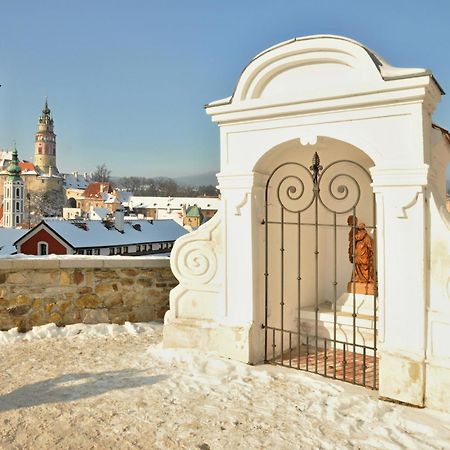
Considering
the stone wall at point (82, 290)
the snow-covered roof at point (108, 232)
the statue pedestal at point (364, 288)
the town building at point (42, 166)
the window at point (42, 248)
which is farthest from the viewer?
the town building at point (42, 166)

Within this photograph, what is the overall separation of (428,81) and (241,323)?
10.2 ft

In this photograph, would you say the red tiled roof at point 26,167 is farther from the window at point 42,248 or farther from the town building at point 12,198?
the window at point 42,248

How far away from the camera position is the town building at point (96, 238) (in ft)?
104

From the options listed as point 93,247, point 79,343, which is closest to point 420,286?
point 79,343

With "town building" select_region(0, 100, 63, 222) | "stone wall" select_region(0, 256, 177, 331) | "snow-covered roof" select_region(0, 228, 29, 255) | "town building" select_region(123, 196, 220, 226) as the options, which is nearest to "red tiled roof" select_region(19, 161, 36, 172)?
"town building" select_region(0, 100, 63, 222)

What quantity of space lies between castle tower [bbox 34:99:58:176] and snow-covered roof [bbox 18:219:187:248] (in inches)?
3364

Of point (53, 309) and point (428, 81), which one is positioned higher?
point (428, 81)

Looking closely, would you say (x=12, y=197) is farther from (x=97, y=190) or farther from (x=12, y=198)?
(x=97, y=190)

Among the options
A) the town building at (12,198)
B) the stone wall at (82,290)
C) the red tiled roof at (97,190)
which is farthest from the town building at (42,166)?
the stone wall at (82,290)

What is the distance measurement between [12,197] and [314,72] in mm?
87490

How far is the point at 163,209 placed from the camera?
9175cm

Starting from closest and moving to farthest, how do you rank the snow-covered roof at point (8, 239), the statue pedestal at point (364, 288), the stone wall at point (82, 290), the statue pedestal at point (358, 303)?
the statue pedestal at point (358, 303), the statue pedestal at point (364, 288), the stone wall at point (82, 290), the snow-covered roof at point (8, 239)

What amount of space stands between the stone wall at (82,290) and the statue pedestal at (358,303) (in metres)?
2.52

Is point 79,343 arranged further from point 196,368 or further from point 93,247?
point 93,247
